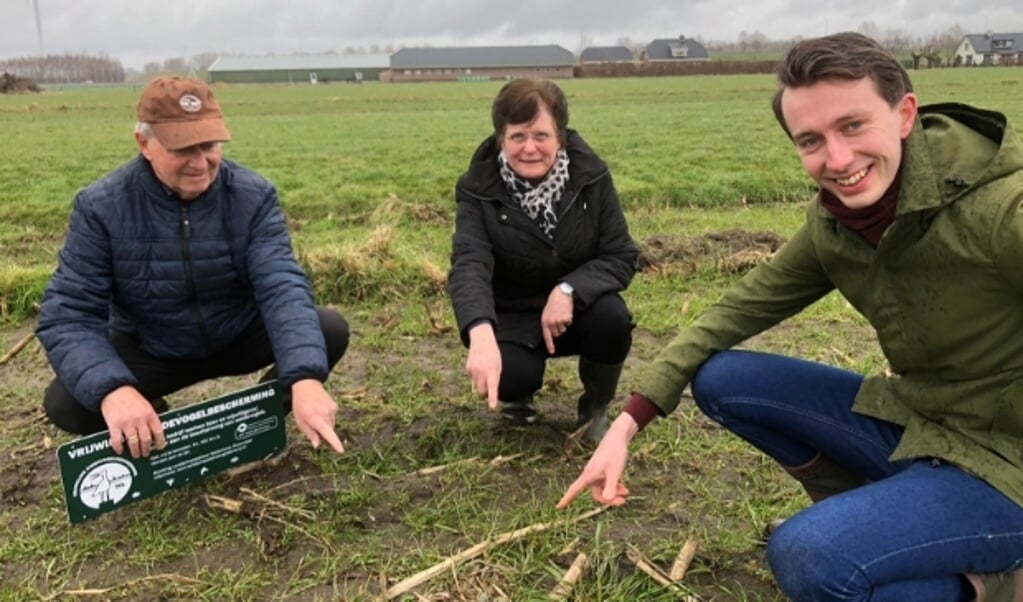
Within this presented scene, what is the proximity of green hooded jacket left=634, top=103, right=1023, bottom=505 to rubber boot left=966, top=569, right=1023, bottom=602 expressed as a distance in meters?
0.22

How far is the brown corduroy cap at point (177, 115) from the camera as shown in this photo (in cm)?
320

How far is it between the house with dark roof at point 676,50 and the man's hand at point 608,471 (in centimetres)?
12117

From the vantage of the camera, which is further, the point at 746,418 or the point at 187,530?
the point at 187,530

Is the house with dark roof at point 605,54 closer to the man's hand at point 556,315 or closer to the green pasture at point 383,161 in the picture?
the green pasture at point 383,161

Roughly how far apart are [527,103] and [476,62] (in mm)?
121009

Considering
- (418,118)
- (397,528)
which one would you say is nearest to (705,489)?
(397,528)

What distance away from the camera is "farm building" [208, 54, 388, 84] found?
399 feet

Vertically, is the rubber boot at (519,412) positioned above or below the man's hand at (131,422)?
below

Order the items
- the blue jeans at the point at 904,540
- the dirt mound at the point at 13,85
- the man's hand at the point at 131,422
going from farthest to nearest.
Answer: the dirt mound at the point at 13,85 → the man's hand at the point at 131,422 → the blue jeans at the point at 904,540

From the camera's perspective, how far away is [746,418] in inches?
112

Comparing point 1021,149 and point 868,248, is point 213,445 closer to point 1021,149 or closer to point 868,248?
point 868,248

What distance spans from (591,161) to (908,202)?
1.86 m

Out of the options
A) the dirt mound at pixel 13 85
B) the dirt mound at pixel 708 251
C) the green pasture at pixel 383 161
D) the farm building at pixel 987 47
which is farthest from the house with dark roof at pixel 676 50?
the dirt mound at pixel 708 251

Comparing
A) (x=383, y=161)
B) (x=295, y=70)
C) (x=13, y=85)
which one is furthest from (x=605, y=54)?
(x=383, y=161)
